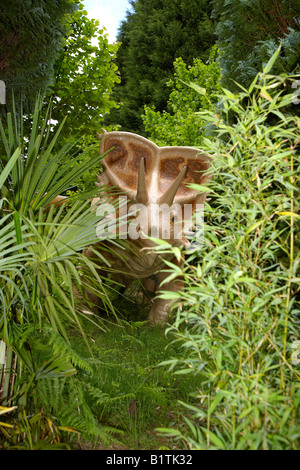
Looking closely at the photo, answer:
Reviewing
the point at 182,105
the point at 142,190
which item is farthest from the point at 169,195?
the point at 182,105

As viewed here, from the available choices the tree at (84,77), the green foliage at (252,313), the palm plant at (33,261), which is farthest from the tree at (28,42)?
Result: the green foliage at (252,313)

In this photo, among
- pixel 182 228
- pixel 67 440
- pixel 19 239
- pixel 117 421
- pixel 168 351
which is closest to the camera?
pixel 19 239

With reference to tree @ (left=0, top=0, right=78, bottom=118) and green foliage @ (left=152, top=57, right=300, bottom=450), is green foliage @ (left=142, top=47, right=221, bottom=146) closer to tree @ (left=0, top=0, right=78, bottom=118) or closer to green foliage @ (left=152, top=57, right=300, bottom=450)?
tree @ (left=0, top=0, right=78, bottom=118)

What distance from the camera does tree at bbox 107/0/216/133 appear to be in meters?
17.8

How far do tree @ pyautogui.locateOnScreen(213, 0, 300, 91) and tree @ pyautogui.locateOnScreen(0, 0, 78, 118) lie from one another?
279 centimetres

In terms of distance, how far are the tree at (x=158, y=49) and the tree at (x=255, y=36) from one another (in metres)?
12.9

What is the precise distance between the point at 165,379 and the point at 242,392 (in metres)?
1.43

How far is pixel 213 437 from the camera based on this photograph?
1.84 metres

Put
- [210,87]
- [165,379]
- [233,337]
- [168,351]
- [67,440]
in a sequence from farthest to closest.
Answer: [210,87] → [168,351] → [165,379] → [67,440] → [233,337]

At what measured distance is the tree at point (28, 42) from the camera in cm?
635

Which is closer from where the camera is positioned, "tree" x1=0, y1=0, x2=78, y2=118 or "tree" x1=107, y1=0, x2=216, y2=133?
"tree" x1=0, y1=0, x2=78, y2=118

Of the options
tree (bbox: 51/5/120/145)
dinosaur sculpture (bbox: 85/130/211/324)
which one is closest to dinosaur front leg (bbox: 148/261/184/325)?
dinosaur sculpture (bbox: 85/130/211/324)

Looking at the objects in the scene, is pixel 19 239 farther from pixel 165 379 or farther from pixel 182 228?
pixel 182 228
